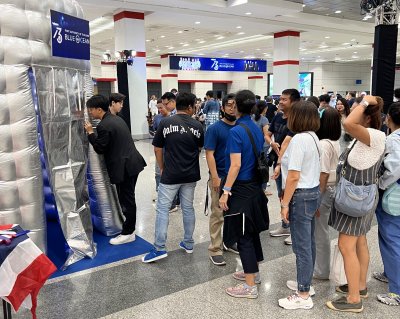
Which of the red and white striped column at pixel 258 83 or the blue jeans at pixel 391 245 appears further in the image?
the red and white striped column at pixel 258 83

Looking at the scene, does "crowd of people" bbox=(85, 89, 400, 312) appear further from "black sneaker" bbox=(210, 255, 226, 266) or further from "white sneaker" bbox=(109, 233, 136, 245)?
"white sneaker" bbox=(109, 233, 136, 245)

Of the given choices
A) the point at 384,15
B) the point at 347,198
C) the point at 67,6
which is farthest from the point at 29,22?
the point at 384,15

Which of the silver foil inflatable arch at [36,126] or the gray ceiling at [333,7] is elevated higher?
the gray ceiling at [333,7]

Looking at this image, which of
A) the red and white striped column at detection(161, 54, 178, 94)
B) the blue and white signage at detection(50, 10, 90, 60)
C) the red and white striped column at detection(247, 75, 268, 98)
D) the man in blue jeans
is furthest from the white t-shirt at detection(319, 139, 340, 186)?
the red and white striped column at detection(247, 75, 268, 98)

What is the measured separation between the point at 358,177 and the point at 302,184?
1.10 feet

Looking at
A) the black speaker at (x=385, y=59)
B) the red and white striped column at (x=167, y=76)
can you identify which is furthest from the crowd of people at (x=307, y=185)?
the red and white striped column at (x=167, y=76)

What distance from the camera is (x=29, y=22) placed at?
2.73 m

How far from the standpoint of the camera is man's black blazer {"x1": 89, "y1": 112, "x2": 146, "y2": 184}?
11.3 ft

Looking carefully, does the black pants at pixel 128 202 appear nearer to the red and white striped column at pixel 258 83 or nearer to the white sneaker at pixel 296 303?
the white sneaker at pixel 296 303

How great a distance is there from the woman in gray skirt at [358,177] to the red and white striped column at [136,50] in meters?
8.53

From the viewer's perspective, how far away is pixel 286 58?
13.5m

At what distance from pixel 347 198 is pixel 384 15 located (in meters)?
5.63

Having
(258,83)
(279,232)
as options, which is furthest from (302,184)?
(258,83)

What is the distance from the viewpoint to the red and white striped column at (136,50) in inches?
388
